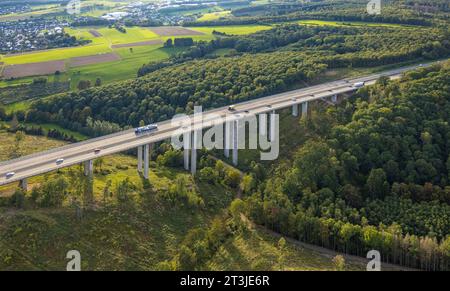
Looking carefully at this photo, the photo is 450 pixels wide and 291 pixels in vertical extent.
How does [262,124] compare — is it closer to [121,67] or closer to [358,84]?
[358,84]

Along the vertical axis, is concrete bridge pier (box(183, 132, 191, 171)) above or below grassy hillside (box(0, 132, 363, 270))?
above

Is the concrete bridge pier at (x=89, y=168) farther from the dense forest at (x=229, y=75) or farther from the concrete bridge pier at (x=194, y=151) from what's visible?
the dense forest at (x=229, y=75)

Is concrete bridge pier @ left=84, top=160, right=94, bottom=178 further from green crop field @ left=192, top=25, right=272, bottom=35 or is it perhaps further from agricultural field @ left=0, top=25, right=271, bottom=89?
green crop field @ left=192, top=25, right=272, bottom=35

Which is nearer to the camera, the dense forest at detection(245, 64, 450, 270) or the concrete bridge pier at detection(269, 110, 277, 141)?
the dense forest at detection(245, 64, 450, 270)

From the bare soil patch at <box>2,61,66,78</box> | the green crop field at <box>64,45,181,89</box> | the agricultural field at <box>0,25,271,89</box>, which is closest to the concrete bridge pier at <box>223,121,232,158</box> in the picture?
the green crop field at <box>64,45,181,89</box>

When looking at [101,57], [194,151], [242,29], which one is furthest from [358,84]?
[101,57]

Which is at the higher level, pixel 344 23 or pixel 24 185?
pixel 344 23

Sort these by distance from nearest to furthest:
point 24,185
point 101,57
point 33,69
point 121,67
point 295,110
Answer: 1. point 24,185
2. point 295,110
3. point 33,69
4. point 121,67
5. point 101,57
